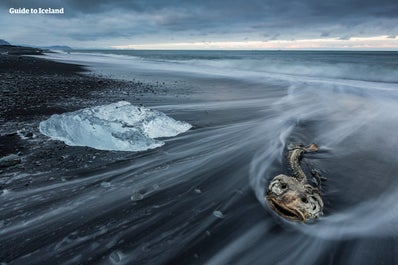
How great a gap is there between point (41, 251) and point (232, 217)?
2155 millimetres

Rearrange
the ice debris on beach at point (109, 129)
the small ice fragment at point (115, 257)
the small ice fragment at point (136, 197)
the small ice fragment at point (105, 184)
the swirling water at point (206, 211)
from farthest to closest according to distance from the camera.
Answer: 1. the ice debris on beach at point (109, 129)
2. the small ice fragment at point (105, 184)
3. the small ice fragment at point (136, 197)
4. the swirling water at point (206, 211)
5. the small ice fragment at point (115, 257)

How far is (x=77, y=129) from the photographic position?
5004mm

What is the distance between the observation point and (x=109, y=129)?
502 cm

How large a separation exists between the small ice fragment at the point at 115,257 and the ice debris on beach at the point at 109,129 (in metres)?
2.55

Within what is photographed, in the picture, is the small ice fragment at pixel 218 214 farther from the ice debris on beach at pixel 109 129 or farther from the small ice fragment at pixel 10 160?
the small ice fragment at pixel 10 160

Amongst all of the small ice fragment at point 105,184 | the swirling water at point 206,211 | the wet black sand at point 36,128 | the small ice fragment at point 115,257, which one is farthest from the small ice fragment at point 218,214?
the wet black sand at point 36,128

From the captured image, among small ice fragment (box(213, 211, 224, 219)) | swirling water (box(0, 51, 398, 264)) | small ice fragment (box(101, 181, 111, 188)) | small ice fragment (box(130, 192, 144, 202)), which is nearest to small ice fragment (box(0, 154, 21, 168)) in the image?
swirling water (box(0, 51, 398, 264))

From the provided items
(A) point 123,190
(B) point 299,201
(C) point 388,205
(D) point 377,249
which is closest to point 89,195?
(A) point 123,190

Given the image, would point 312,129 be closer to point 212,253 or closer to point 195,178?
point 195,178

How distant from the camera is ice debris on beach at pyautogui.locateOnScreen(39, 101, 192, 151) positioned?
4.89 m

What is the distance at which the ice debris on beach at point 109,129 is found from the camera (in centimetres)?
489

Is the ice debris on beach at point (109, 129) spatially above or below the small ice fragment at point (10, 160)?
above

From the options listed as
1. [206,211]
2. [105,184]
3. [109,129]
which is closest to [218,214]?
[206,211]

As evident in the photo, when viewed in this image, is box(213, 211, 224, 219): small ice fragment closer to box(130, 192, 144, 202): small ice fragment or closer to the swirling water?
the swirling water
